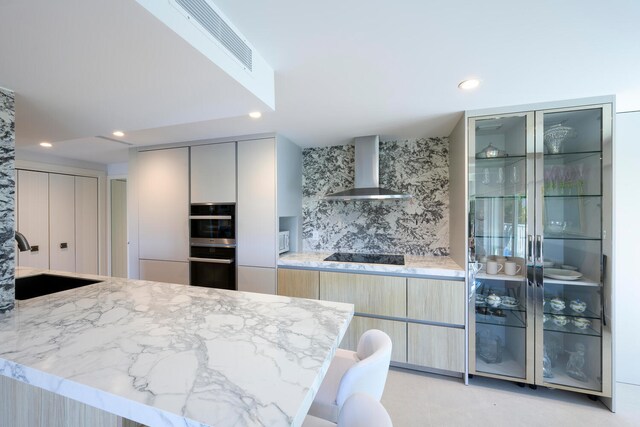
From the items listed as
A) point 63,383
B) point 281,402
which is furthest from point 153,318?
point 281,402

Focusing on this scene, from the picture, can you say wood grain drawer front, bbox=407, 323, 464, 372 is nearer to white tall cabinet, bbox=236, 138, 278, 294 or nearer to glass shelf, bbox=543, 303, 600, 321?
glass shelf, bbox=543, 303, 600, 321

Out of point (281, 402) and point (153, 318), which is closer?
point (281, 402)

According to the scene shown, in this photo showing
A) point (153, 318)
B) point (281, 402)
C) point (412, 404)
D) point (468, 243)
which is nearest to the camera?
point (281, 402)

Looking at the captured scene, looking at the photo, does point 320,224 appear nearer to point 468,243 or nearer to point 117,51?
point 468,243

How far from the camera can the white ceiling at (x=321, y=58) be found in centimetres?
86

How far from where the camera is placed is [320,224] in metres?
3.10

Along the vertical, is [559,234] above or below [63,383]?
above

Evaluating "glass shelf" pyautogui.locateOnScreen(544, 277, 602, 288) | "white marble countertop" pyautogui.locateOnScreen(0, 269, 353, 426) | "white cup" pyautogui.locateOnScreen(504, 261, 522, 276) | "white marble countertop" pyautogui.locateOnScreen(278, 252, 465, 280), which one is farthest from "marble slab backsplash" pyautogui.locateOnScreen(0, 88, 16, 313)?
"glass shelf" pyautogui.locateOnScreen(544, 277, 602, 288)

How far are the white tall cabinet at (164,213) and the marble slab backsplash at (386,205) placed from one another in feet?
4.49

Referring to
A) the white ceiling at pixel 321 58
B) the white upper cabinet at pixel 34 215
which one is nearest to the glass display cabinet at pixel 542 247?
the white ceiling at pixel 321 58

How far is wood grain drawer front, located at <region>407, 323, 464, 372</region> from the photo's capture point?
6.71 feet

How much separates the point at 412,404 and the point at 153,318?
1.84 m

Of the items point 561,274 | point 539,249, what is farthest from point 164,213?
point 561,274

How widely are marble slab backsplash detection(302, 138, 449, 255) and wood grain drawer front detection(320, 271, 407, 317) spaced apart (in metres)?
0.71
